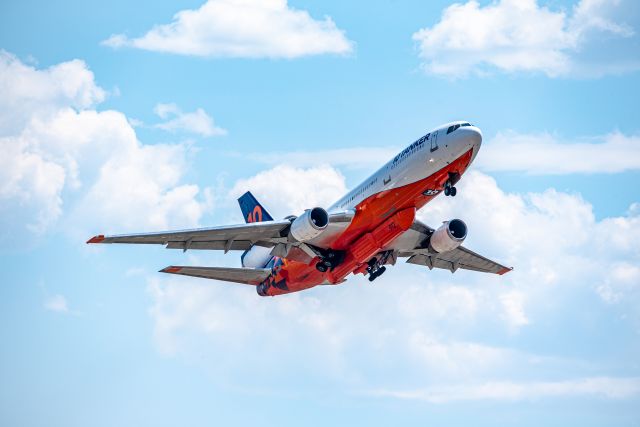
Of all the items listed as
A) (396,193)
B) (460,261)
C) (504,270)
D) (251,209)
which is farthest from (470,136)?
(251,209)

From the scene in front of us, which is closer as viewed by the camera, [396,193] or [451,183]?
[451,183]

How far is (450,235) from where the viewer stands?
2514 inches

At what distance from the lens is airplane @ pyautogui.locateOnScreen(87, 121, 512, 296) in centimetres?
5609

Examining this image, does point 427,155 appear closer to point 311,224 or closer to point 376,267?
point 311,224

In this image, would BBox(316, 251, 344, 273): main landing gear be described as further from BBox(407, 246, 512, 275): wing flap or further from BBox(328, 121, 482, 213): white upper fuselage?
BBox(407, 246, 512, 275): wing flap

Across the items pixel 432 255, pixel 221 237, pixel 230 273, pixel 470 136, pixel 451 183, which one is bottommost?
pixel 221 237

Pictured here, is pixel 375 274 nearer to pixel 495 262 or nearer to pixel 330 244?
pixel 330 244

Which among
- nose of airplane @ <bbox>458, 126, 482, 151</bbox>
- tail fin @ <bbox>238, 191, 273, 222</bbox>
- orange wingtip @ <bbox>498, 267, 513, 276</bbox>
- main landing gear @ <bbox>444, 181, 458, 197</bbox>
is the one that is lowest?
main landing gear @ <bbox>444, 181, 458, 197</bbox>

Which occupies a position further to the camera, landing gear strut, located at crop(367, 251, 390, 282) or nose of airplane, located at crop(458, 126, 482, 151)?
landing gear strut, located at crop(367, 251, 390, 282)

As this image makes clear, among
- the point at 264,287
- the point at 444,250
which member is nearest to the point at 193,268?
the point at 264,287

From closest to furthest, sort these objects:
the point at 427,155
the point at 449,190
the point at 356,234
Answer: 1. the point at 427,155
2. the point at 449,190
3. the point at 356,234

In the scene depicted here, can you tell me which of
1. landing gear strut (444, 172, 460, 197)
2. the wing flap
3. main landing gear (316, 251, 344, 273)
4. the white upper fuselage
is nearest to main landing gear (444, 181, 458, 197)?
landing gear strut (444, 172, 460, 197)

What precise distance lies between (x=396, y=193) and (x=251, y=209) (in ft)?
61.7

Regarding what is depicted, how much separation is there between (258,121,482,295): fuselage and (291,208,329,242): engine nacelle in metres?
1.81
